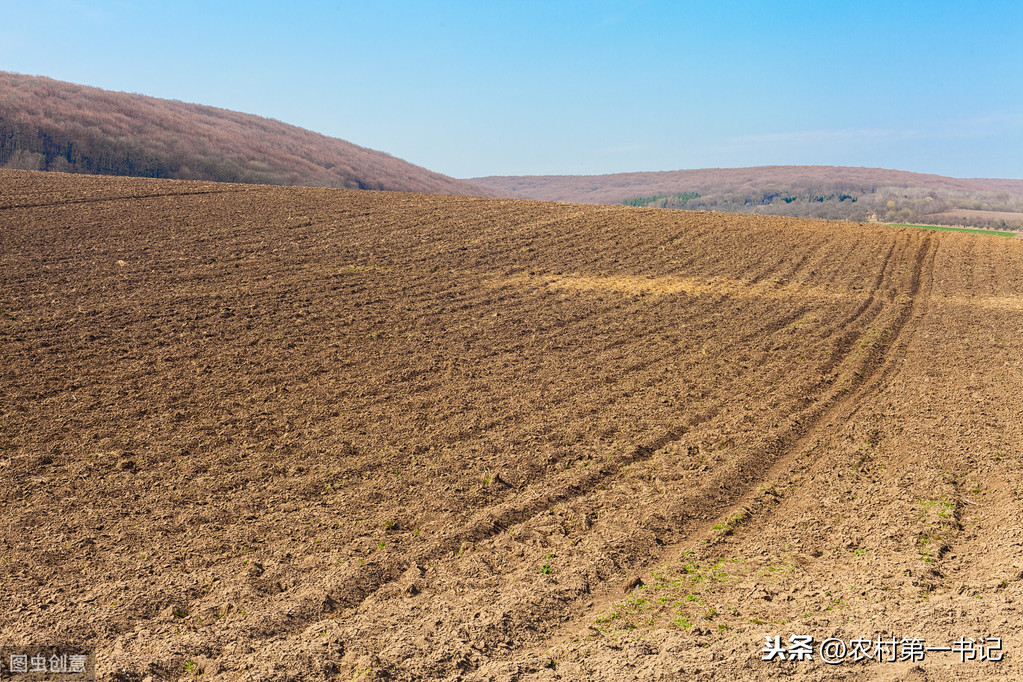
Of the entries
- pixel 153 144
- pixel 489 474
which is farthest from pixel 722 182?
pixel 489 474

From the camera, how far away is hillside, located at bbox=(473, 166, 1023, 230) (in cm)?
6247

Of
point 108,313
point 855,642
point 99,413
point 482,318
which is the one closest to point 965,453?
point 855,642

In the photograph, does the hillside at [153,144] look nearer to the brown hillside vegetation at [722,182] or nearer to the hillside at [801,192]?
the hillside at [801,192]

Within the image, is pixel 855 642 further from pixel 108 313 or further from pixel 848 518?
pixel 108 313

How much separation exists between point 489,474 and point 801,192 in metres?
112

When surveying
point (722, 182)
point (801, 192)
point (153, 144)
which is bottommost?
point (153, 144)

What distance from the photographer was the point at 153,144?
5644 centimetres

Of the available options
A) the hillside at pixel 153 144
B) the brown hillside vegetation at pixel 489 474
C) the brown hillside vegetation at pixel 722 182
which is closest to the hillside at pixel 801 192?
the brown hillside vegetation at pixel 722 182

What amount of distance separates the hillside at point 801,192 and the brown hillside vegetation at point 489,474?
4669cm

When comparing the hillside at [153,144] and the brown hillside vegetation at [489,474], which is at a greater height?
the hillside at [153,144]

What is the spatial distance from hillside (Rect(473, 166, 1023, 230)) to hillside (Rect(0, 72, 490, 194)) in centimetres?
4307

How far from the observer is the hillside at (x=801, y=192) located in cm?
6247

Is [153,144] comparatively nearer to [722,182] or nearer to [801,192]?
[801,192]

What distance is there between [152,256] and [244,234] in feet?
11.2
